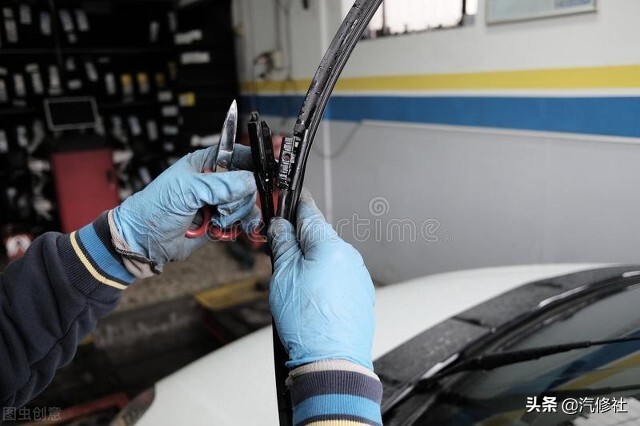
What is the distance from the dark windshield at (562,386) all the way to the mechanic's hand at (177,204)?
2.01 ft

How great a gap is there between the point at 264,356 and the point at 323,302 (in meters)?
0.65

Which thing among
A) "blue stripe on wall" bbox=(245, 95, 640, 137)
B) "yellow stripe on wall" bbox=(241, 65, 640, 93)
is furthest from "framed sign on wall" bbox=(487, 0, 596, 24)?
"blue stripe on wall" bbox=(245, 95, 640, 137)

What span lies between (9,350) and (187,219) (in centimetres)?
44

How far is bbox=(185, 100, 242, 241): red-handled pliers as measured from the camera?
104 centimetres

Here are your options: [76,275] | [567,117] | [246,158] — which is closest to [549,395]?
[246,158]

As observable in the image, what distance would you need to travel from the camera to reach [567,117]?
84.8 inches

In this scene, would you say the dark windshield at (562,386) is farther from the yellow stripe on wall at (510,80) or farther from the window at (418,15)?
the window at (418,15)

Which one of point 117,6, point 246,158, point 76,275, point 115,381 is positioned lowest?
point 115,381

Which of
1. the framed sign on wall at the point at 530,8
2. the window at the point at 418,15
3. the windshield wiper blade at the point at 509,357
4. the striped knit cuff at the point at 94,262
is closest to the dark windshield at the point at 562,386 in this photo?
the windshield wiper blade at the point at 509,357

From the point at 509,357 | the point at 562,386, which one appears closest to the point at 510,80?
the point at 509,357

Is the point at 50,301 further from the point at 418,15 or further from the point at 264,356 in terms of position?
the point at 418,15

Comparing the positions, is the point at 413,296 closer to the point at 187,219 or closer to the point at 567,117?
the point at 187,219

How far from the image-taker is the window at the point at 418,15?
2588 mm

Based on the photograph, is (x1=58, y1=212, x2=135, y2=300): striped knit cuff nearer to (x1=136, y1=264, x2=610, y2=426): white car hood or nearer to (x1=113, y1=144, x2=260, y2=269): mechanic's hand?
(x1=113, y1=144, x2=260, y2=269): mechanic's hand
